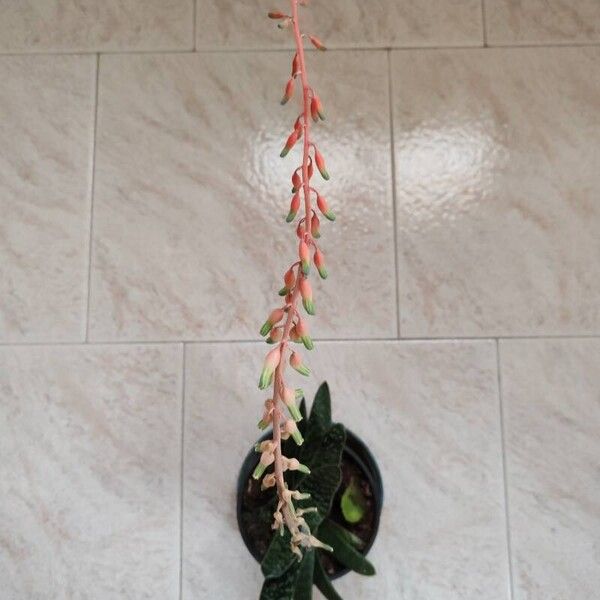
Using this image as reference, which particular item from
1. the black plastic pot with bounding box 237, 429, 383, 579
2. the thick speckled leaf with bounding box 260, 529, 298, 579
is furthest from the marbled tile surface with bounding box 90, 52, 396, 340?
the thick speckled leaf with bounding box 260, 529, 298, 579

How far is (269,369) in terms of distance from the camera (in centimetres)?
43

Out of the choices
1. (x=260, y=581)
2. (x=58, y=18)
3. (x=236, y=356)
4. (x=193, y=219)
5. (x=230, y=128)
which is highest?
(x=58, y=18)

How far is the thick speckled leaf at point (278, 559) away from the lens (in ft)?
1.78

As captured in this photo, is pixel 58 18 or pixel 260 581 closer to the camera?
pixel 260 581

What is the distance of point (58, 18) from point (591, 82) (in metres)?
0.72

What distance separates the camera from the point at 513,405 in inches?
28.0

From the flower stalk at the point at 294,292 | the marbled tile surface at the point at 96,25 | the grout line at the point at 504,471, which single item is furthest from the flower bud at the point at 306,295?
the marbled tile surface at the point at 96,25

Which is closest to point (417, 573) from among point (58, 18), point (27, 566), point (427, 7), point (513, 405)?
point (513, 405)

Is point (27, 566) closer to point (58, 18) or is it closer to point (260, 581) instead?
point (260, 581)

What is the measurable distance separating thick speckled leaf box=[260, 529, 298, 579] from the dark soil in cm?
7

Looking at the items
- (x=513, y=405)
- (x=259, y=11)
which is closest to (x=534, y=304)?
(x=513, y=405)

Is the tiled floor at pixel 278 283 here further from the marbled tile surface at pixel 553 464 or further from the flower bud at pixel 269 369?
the flower bud at pixel 269 369

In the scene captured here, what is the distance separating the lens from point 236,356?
722mm

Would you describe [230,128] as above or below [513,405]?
above
